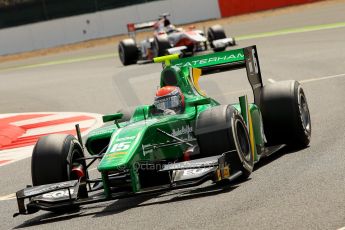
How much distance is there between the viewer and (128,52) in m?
31.0

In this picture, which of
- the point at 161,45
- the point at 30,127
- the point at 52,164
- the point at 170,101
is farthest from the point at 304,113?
the point at 161,45

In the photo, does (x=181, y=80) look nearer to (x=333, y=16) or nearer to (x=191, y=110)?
(x=191, y=110)

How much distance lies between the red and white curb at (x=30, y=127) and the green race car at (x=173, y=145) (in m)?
4.93

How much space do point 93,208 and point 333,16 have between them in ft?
85.5

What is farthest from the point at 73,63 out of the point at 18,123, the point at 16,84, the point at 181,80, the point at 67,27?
the point at 181,80

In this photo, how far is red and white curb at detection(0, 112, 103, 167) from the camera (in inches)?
644

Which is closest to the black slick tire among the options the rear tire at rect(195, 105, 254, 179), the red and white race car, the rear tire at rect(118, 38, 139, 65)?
the red and white race car

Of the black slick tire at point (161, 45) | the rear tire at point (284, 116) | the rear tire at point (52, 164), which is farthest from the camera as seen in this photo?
the black slick tire at point (161, 45)

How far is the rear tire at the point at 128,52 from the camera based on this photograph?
3108 centimetres

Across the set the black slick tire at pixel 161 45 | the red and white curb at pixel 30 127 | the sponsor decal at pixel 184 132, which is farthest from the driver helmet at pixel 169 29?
the sponsor decal at pixel 184 132

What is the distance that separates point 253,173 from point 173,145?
94 centimetres

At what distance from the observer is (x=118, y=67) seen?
31.5m

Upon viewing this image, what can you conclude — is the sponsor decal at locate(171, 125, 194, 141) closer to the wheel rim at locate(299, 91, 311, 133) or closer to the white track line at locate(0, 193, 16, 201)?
the wheel rim at locate(299, 91, 311, 133)

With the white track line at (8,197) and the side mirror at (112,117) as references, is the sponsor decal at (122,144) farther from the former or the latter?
the white track line at (8,197)
